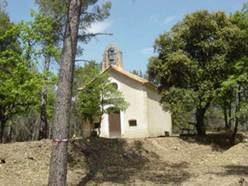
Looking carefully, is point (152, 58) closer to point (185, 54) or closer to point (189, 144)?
point (185, 54)

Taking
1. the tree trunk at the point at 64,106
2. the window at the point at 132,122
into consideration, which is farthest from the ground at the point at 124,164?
the window at the point at 132,122

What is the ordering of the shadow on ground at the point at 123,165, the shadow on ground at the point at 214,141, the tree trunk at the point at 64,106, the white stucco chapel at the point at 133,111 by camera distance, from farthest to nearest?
1. the white stucco chapel at the point at 133,111
2. the shadow on ground at the point at 214,141
3. the shadow on ground at the point at 123,165
4. the tree trunk at the point at 64,106

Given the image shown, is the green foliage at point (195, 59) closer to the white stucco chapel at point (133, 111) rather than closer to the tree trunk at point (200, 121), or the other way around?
the tree trunk at point (200, 121)

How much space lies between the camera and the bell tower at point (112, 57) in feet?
112

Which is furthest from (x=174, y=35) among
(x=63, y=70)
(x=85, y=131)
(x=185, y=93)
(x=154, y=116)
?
(x=63, y=70)

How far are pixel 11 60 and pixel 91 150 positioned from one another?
492cm

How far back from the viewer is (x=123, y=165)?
1570 cm

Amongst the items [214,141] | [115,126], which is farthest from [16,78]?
[115,126]

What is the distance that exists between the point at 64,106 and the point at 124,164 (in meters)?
7.76

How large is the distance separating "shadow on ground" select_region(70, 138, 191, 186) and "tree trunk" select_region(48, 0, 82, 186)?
7.71ft

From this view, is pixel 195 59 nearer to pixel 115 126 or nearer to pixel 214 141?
pixel 214 141

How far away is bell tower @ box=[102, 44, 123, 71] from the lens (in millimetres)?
34188

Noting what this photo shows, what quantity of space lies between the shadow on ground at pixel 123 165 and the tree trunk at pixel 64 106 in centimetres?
235

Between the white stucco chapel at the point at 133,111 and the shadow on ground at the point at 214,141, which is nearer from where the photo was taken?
the shadow on ground at the point at 214,141
